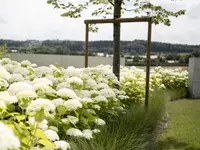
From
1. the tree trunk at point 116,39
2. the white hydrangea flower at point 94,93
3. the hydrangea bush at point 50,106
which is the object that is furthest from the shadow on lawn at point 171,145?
the tree trunk at point 116,39

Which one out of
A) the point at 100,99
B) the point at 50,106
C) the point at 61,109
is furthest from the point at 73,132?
the point at 100,99

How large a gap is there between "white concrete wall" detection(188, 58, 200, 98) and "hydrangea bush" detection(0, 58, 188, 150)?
18.8 feet

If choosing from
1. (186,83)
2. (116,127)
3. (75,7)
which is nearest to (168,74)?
(186,83)

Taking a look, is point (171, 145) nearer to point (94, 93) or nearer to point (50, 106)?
point (94, 93)

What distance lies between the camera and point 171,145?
4.48m

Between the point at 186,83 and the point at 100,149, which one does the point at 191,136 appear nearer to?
the point at 100,149

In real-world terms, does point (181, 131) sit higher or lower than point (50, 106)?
lower

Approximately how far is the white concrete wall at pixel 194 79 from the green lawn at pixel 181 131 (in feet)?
11.2

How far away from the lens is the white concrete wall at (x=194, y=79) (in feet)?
36.1

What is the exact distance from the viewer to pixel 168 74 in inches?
439

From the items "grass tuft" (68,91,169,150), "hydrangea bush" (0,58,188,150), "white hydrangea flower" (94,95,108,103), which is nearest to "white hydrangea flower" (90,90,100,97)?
"hydrangea bush" (0,58,188,150)

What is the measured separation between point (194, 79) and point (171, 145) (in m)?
7.06

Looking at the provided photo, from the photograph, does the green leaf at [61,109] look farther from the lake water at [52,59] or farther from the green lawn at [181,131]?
the lake water at [52,59]

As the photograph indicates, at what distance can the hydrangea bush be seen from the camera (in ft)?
6.24
